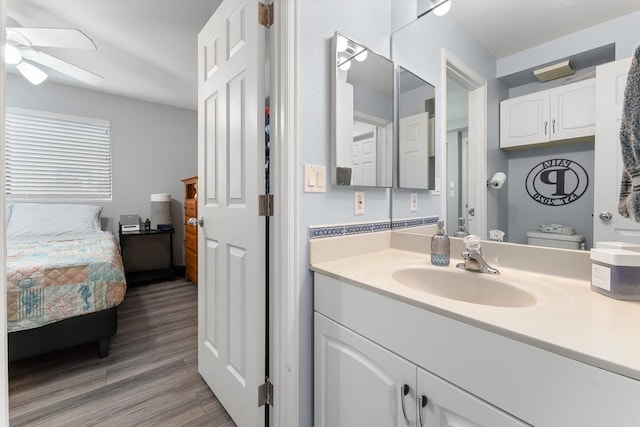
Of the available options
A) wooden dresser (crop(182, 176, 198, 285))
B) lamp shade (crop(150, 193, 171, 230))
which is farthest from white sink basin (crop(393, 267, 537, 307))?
lamp shade (crop(150, 193, 171, 230))

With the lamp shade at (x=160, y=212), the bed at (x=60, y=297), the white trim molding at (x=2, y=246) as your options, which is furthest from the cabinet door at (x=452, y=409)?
the lamp shade at (x=160, y=212)

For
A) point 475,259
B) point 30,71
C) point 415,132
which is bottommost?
point 475,259

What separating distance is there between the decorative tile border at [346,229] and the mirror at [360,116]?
192 mm

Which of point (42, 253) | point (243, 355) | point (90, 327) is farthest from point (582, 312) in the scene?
point (42, 253)

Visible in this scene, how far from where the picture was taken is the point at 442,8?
126cm

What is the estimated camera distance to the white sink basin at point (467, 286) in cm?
87

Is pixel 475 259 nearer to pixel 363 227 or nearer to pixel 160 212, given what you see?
pixel 363 227

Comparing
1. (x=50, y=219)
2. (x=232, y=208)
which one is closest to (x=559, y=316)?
(x=232, y=208)

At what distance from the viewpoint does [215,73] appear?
1475 millimetres

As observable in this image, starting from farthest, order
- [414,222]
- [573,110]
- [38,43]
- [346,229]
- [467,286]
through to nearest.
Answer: [38,43], [414,222], [346,229], [467,286], [573,110]

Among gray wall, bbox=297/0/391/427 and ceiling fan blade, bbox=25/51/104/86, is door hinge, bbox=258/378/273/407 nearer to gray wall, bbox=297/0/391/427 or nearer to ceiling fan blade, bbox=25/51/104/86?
gray wall, bbox=297/0/391/427

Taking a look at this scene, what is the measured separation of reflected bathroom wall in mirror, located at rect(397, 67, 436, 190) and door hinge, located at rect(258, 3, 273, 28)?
0.71m

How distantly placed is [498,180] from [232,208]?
3.79ft

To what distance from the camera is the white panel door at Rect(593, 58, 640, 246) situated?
797mm
